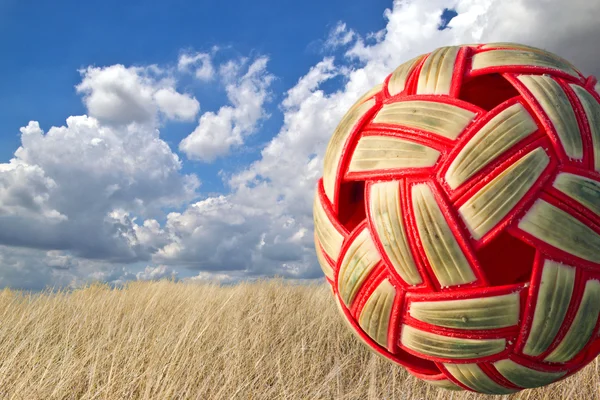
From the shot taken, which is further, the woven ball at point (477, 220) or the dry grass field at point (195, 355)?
the dry grass field at point (195, 355)

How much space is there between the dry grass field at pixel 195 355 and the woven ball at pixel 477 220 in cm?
222

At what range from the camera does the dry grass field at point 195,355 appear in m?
4.09

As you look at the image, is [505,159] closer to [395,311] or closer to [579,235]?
[579,235]

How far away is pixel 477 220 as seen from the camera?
1.62m

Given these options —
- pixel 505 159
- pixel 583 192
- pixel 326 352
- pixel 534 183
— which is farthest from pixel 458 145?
pixel 326 352

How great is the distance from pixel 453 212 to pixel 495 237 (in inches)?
6.7

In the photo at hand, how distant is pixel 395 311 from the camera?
1803 millimetres

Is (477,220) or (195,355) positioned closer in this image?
(477,220)

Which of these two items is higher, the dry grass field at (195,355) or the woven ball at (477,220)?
the woven ball at (477,220)

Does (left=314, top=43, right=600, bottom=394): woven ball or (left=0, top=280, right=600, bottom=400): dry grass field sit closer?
(left=314, top=43, right=600, bottom=394): woven ball

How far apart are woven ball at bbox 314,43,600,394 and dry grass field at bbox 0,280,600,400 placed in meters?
2.22

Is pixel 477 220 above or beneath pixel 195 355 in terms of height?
above

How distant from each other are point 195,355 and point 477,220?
3.60 metres

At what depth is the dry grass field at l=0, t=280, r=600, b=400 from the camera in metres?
4.09
